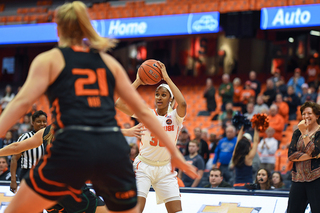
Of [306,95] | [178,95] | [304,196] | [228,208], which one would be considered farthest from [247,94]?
[178,95]

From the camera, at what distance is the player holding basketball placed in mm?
4590

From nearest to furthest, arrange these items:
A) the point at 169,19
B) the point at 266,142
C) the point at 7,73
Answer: the point at 266,142 < the point at 169,19 < the point at 7,73

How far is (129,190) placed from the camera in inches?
101

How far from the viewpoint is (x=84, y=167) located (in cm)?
239

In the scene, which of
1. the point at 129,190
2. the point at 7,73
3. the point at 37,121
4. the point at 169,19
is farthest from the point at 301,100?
the point at 7,73

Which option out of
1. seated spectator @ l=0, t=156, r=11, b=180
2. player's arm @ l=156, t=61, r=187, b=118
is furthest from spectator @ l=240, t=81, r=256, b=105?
player's arm @ l=156, t=61, r=187, b=118

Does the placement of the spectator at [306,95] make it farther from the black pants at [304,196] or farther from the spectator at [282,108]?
the black pants at [304,196]

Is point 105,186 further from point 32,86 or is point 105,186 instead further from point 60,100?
point 32,86

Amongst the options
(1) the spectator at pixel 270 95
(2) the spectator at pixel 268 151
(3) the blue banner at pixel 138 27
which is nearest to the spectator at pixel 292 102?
(1) the spectator at pixel 270 95

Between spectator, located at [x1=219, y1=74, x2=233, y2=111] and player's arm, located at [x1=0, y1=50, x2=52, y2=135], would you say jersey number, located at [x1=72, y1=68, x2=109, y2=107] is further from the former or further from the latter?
spectator, located at [x1=219, y1=74, x2=233, y2=111]

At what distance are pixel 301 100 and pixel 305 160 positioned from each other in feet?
27.2

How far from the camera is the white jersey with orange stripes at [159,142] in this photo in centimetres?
482

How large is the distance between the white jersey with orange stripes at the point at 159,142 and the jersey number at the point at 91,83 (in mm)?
2375

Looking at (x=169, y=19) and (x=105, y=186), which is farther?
(x=169, y=19)
